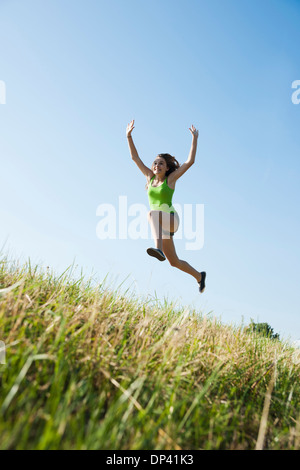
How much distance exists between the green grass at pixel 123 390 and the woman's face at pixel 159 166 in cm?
317

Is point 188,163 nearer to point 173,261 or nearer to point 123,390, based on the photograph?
point 173,261

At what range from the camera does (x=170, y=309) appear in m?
4.75

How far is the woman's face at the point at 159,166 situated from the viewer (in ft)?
20.4

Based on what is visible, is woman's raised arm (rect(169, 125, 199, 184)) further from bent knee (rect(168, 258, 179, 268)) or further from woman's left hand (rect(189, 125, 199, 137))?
bent knee (rect(168, 258, 179, 268))

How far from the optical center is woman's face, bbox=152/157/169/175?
6230 mm

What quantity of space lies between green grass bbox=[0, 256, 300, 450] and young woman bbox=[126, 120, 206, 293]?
225cm

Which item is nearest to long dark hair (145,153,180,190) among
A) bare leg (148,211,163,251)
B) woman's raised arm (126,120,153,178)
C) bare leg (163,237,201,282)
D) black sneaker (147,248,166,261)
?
woman's raised arm (126,120,153,178)

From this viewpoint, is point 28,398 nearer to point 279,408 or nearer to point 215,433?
point 215,433

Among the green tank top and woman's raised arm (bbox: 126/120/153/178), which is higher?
woman's raised arm (bbox: 126/120/153/178)

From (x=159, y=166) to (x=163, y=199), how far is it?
69 centimetres

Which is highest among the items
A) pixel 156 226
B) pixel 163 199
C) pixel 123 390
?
pixel 163 199

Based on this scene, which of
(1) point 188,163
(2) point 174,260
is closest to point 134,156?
(1) point 188,163

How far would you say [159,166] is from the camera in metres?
6.25
